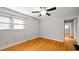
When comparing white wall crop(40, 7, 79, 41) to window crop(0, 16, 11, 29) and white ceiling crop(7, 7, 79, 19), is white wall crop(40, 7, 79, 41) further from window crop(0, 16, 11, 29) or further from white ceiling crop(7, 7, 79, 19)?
window crop(0, 16, 11, 29)

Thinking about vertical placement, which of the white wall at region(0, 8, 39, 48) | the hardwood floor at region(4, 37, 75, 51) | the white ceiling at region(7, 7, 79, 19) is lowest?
the hardwood floor at region(4, 37, 75, 51)

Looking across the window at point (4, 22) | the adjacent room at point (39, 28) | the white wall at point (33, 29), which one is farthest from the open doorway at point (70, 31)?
the window at point (4, 22)

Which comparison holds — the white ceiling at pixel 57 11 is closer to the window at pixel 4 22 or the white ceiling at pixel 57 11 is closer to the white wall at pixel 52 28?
the white wall at pixel 52 28

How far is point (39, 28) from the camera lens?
1132 mm

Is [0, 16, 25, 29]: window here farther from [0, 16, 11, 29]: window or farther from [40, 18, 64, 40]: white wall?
[40, 18, 64, 40]: white wall

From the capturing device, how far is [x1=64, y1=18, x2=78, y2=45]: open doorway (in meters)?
0.99

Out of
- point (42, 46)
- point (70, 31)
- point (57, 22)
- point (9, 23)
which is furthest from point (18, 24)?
point (70, 31)

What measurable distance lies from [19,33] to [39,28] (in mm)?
363

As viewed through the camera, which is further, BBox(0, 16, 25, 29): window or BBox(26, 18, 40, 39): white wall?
BBox(26, 18, 40, 39): white wall

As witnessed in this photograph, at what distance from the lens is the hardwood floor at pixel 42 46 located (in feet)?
3.36

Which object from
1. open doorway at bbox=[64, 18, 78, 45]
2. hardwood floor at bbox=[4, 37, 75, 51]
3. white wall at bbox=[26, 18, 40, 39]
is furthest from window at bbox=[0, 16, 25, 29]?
open doorway at bbox=[64, 18, 78, 45]

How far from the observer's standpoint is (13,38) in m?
1.00

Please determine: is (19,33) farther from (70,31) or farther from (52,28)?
(70,31)

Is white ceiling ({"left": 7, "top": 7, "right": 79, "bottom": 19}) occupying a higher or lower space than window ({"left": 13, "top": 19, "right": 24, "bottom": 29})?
higher
